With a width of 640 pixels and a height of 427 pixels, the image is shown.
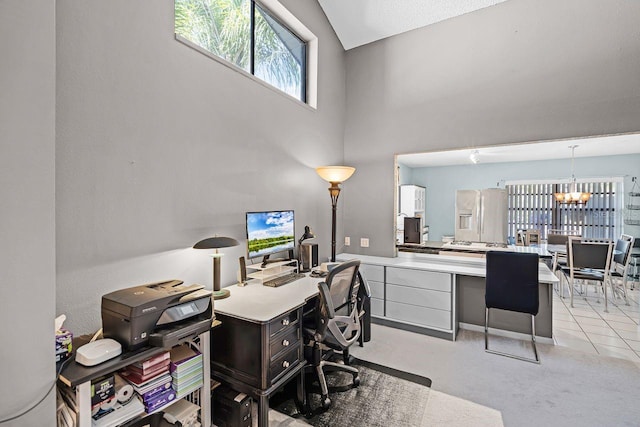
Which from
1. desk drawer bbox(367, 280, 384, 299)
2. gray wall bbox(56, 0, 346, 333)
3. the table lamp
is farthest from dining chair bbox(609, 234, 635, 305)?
→ the table lamp

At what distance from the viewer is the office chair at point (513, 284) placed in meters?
2.80

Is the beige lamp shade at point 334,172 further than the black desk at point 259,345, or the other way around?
the beige lamp shade at point 334,172

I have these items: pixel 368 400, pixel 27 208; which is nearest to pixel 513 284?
pixel 368 400

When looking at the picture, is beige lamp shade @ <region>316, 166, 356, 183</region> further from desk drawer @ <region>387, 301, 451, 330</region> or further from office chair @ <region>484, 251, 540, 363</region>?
office chair @ <region>484, 251, 540, 363</region>

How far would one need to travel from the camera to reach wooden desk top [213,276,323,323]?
1.80 metres

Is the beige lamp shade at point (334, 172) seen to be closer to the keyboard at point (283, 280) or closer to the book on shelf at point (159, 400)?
the keyboard at point (283, 280)

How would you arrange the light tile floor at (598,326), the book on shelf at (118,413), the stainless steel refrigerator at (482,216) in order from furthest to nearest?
the stainless steel refrigerator at (482,216), the light tile floor at (598,326), the book on shelf at (118,413)

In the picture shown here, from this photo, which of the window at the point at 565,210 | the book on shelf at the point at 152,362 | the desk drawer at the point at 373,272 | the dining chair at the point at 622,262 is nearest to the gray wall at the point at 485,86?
the desk drawer at the point at 373,272

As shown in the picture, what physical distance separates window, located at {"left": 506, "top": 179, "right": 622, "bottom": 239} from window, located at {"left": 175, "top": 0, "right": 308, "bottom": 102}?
5942 mm

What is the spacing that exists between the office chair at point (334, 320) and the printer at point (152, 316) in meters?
0.75

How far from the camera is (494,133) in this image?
3.23 meters

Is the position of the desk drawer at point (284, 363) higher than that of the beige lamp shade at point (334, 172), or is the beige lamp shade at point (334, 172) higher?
the beige lamp shade at point (334, 172)

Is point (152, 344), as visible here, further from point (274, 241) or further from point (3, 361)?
point (274, 241)

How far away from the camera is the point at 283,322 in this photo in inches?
74.4
